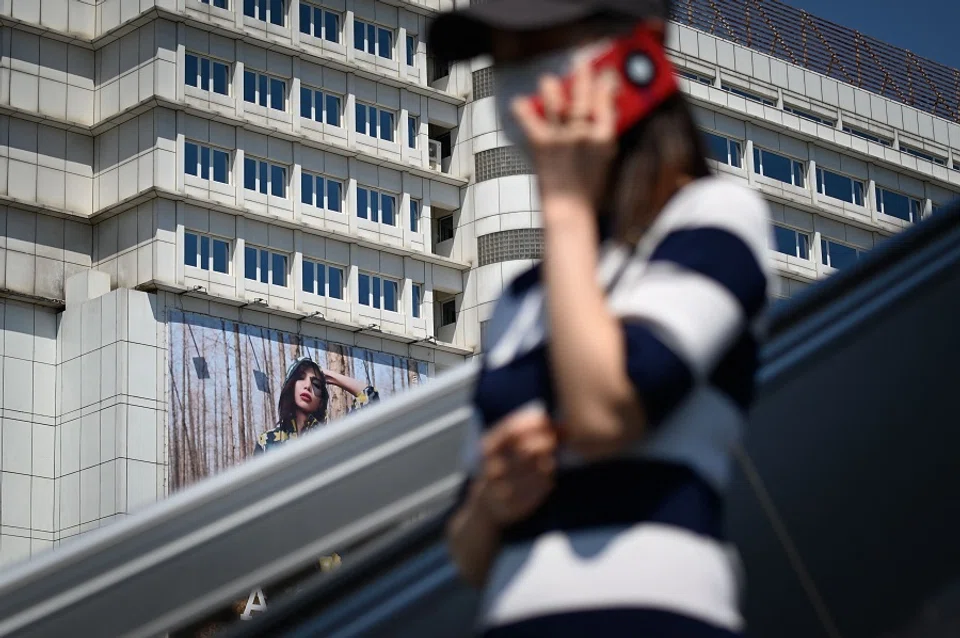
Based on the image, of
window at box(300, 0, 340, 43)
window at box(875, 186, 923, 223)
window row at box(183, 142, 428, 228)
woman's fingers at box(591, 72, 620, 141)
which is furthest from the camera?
window at box(875, 186, 923, 223)

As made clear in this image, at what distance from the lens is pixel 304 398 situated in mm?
40375

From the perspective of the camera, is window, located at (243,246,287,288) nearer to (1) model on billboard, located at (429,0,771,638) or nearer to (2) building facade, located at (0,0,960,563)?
(2) building facade, located at (0,0,960,563)

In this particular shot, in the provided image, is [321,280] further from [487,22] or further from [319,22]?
[487,22]

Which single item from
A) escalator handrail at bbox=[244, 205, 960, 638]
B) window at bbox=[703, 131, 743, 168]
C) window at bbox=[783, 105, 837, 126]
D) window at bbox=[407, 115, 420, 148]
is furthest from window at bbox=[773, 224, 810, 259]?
escalator handrail at bbox=[244, 205, 960, 638]

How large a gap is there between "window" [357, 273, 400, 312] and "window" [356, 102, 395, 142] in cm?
363

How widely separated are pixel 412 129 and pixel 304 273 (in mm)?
5383

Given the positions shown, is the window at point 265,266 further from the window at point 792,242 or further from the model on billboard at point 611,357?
the model on billboard at point 611,357

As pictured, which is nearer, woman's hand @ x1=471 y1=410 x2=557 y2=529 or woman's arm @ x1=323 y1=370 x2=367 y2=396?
woman's hand @ x1=471 y1=410 x2=557 y2=529

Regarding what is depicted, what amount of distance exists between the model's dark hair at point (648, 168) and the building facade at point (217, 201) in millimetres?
35762

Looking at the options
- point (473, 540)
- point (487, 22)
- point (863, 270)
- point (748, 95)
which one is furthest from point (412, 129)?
point (473, 540)

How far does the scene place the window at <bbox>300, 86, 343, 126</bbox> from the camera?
4256 centimetres

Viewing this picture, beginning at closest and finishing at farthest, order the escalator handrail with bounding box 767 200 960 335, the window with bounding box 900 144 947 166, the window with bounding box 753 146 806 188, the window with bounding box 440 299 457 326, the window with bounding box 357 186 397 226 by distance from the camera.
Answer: the escalator handrail with bounding box 767 200 960 335, the window with bounding box 357 186 397 226, the window with bounding box 440 299 457 326, the window with bounding box 753 146 806 188, the window with bounding box 900 144 947 166

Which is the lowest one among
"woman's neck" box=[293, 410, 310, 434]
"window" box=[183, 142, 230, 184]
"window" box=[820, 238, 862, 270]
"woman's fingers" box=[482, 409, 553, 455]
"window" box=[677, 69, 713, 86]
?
"woman's fingers" box=[482, 409, 553, 455]

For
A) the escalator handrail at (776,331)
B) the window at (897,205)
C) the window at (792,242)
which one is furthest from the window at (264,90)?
the escalator handrail at (776,331)
